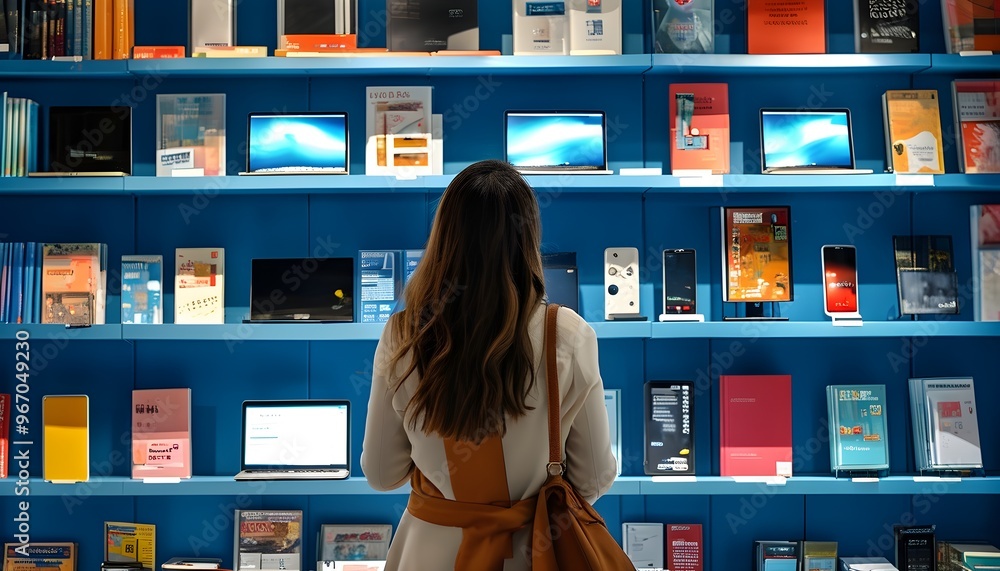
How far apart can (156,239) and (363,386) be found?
1.00 m

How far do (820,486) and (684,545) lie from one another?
56cm

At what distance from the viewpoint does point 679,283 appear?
326cm

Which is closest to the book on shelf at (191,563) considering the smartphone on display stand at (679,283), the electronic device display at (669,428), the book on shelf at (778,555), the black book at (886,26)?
the electronic device display at (669,428)

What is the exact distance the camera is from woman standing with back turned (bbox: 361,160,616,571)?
162cm

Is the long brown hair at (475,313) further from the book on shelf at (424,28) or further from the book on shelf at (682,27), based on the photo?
the book on shelf at (682,27)

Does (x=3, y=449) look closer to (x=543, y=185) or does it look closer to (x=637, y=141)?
(x=543, y=185)

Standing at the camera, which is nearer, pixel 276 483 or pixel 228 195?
pixel 276 483

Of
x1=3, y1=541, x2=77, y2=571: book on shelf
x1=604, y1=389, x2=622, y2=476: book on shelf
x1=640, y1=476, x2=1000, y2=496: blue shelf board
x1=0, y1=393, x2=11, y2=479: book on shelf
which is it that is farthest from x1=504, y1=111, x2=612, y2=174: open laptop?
x1=3, y1=541, x2=77, y2=571: book on shelf

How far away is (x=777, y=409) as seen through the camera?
331 cm

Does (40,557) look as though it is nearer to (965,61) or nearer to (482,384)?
(482,384)

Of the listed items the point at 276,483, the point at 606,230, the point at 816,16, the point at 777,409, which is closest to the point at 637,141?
the point at 606,230

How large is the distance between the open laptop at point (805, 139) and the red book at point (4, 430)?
300cm

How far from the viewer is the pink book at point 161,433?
327 cm

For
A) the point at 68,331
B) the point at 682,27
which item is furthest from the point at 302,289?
the point at 682,27
